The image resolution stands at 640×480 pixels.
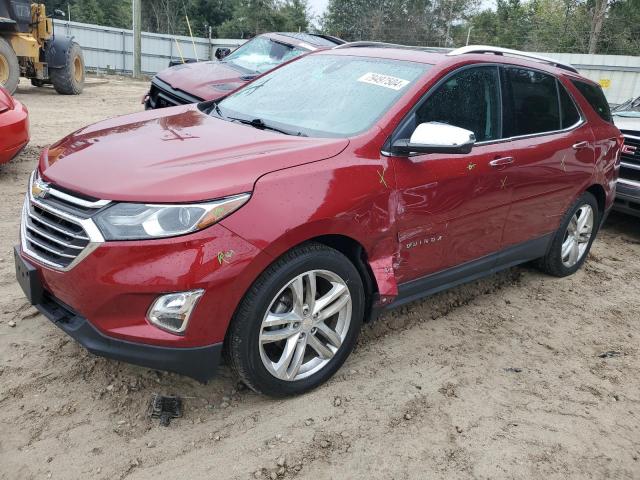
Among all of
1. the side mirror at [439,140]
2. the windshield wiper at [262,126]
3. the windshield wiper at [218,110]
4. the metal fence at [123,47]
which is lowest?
the metal fence at [123,47]

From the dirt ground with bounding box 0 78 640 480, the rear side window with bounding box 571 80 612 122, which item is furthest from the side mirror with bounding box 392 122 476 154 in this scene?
the rear side window with bounding box 571 80 612 122

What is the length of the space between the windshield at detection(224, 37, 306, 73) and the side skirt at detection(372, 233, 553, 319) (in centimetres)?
549

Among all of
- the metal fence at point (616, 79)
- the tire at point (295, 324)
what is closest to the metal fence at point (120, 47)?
the metal fence at point (616, 79)

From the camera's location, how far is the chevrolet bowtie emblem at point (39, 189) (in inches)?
106

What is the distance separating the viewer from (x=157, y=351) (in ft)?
8.13

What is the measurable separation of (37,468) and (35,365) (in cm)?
77

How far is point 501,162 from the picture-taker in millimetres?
3645

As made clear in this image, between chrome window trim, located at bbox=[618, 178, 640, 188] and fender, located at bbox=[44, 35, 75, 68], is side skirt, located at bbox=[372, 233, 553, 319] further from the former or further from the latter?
fender, located at bbox=[44, 35, 75, 68]

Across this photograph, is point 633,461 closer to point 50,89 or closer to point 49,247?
point 49,247

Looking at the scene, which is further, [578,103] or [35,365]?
[578,103]

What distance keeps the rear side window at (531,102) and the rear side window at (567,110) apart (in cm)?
6

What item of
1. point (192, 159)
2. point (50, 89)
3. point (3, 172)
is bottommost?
point (50, 89)

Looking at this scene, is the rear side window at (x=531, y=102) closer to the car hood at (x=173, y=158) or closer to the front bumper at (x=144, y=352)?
the car hood at (x=173, y=158)

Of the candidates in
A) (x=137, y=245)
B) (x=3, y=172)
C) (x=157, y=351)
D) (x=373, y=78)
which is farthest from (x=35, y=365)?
(x=3, y=172)
